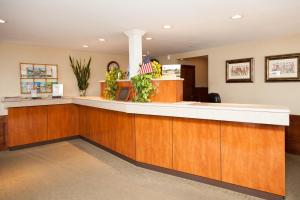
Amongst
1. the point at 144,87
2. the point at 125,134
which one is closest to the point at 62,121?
the point at 125,134

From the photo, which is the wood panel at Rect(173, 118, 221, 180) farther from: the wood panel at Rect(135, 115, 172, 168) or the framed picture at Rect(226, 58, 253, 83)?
the framed picture at Rect(226, 58, 253, 83)

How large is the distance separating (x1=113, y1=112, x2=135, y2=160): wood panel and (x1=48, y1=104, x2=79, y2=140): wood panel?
2138 millimetres

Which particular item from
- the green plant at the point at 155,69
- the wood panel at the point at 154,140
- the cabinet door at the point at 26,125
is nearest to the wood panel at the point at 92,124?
the cabinet door at the point at 26,125

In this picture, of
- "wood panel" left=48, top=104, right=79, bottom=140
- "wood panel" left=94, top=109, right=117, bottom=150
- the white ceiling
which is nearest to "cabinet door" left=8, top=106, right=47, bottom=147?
"wood panel" left=48, top=104, right=79, bottom=140

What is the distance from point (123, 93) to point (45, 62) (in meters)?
2.95

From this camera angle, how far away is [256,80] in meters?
5.42

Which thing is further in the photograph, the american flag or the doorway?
the doorway

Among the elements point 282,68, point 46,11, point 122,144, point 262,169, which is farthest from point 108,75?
point 282,68

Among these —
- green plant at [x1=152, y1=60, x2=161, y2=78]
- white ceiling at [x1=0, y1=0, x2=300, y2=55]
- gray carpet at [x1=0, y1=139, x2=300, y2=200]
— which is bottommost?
gray carpet at [x1=0, y1=139, x2=300, y2=200]

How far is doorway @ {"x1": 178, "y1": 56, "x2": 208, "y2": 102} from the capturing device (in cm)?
800

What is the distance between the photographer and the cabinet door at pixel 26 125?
199 inches

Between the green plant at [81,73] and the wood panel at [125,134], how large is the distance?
2697mm

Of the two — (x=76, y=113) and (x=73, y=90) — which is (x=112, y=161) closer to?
(x=76, y=113)

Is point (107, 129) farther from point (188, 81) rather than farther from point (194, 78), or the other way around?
point (194, 78)
